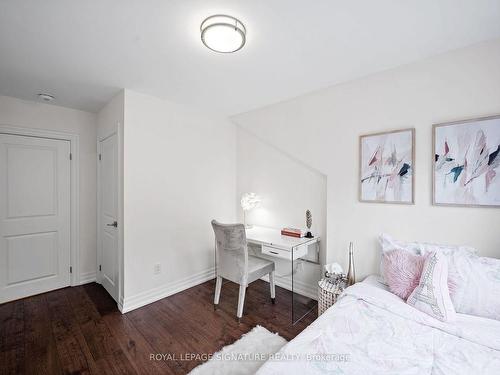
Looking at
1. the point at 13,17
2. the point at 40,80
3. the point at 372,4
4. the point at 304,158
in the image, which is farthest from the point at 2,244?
the point at 372,4

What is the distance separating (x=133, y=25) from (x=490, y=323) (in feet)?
9.16

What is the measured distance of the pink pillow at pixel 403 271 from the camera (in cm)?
159

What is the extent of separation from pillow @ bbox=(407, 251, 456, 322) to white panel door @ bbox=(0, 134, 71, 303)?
3.80m

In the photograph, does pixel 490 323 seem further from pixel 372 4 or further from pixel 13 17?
pixel 13 17

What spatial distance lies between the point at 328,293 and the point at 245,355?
2.83ft

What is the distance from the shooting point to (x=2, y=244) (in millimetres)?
2627

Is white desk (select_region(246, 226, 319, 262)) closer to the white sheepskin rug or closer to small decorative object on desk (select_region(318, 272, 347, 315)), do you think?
small decorative object on desk (select_region(318, 272, 347, 315))

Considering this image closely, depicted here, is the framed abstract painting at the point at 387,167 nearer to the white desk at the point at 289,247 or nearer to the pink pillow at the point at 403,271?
the pink pillow at the point at 403,271

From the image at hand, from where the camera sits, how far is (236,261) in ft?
7.72

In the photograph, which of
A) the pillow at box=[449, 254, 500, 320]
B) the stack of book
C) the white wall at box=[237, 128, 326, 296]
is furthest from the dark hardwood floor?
the pillow at box=[449, 254, 500, 320]

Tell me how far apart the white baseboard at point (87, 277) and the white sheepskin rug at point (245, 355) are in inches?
92.4

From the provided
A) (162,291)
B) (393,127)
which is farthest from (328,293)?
(162,291)

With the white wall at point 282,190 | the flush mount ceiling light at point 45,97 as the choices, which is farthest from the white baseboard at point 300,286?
the flush mount ceiling light at point 45,97

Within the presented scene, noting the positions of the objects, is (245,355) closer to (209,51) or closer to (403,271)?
(403,271)
